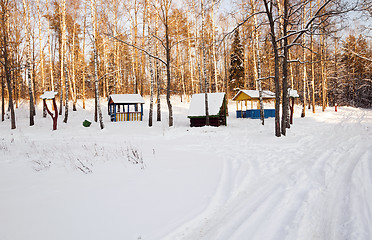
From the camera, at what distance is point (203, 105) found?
16.8 m

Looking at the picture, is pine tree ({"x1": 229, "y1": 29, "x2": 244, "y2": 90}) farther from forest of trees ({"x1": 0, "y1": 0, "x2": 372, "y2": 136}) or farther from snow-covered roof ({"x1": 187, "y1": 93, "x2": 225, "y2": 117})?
snow-covered roof ({"x1": 187, "y1": 93, "x2": 225, "y2": 117})

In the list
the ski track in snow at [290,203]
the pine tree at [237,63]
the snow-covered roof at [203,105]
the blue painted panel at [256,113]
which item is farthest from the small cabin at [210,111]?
the pine tree at [237,63]

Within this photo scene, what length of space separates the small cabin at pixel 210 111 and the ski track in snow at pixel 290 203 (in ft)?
34.8

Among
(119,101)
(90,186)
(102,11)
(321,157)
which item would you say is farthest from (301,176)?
(102,11)

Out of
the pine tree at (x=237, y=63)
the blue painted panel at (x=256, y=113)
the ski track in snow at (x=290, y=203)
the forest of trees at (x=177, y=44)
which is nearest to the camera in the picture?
the ski track in snow at (x=290, y=203)

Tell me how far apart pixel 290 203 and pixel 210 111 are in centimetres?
1316

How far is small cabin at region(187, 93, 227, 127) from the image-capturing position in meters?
16.1

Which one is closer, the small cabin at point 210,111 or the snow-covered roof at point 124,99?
the small cabin at point 210,111

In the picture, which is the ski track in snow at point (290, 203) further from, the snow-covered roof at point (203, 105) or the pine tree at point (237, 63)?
the pine tree at point (237, 63)

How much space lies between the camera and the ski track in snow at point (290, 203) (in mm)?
2549

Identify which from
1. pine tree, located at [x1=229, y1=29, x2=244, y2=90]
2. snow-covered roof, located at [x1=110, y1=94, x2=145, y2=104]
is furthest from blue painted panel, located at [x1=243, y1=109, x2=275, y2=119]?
snow-covered roof, located at [x1=110, y1=94, x2=145, y2=104]

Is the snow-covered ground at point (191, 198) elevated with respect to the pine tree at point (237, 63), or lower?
lower

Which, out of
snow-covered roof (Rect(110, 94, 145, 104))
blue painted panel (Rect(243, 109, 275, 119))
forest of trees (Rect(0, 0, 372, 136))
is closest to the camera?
forest of trees (Rect(0, 0, 372, 136))

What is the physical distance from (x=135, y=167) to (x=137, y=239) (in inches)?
Result: 116
